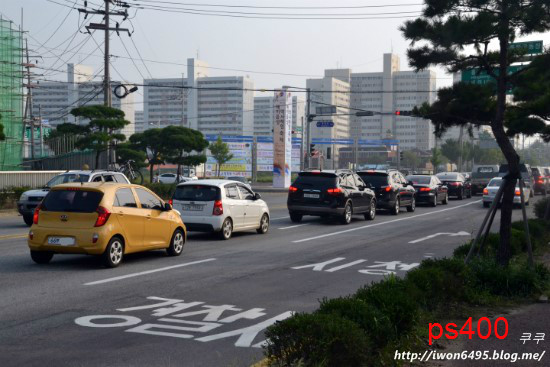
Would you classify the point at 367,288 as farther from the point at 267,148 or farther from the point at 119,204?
the point at 267,148

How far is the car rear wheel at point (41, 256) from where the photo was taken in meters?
13.4

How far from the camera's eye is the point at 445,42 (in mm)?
11797

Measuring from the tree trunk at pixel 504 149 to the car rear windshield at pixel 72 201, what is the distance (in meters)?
7.05

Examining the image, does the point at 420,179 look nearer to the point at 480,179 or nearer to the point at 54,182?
the point at 480,179

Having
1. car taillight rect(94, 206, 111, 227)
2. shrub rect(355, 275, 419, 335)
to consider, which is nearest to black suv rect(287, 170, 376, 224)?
car taillight rect(94, 206, 111, 227)

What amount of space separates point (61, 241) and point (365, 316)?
7.75 metres

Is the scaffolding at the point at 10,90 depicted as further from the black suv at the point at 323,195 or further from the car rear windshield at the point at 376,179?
the black suv at the point at 323,195

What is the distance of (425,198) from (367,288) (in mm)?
31096

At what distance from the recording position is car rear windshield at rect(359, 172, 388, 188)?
99.5ft

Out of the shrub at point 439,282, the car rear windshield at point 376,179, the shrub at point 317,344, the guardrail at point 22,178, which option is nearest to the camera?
the shrub at point 317,344

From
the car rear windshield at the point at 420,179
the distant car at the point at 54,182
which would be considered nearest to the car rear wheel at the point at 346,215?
the distant car at the point at 54,182

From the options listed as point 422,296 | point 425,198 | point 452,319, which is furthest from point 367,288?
point 425,198

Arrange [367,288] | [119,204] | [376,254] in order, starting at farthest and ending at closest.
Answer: [376,254] < [119,204] < [367,288]

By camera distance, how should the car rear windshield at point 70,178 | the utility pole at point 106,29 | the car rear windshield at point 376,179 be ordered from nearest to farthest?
the car rear windshield at point 70,178
the car rear windshield at point 376,179
the utility pole at point 106,29
